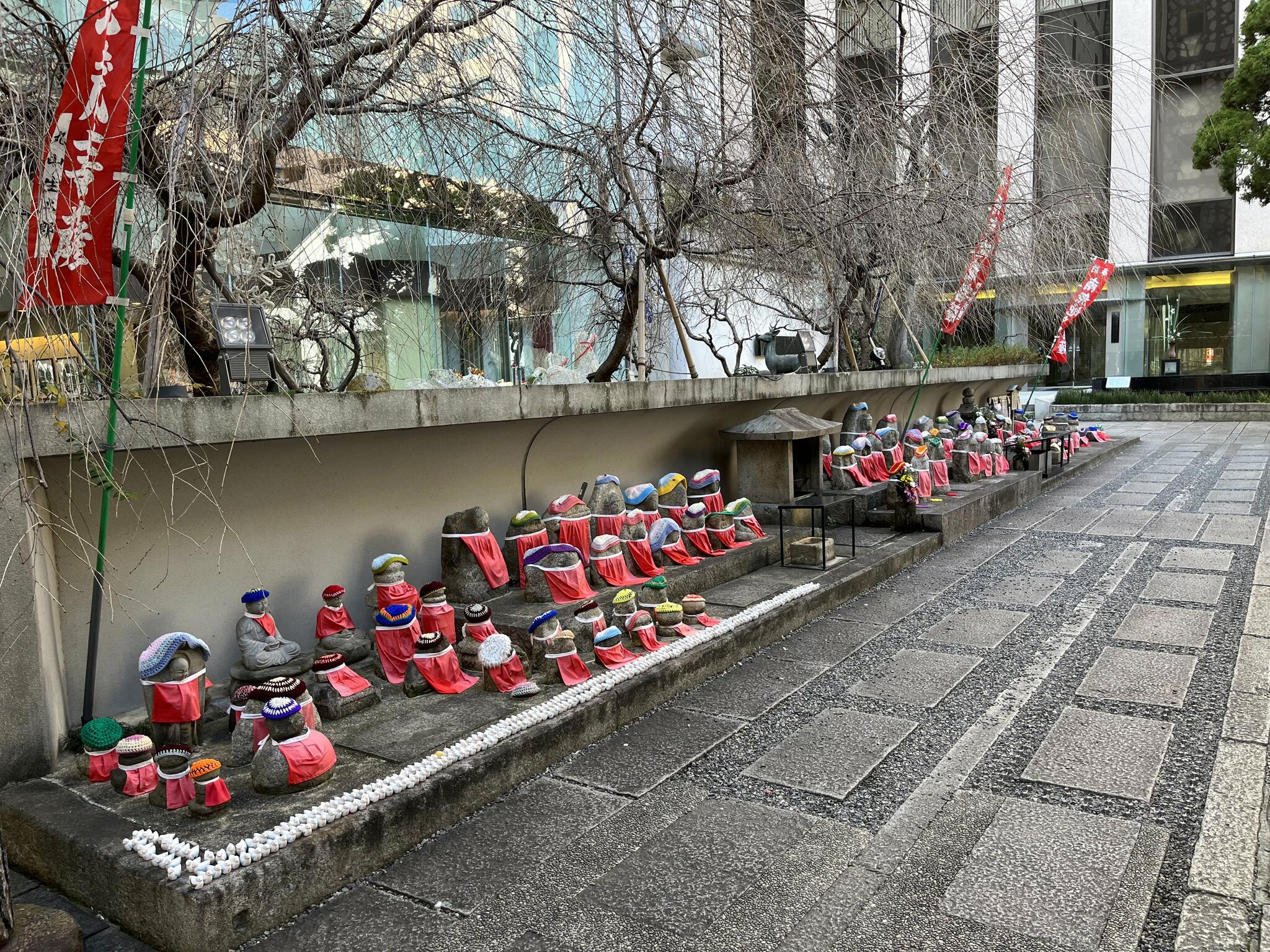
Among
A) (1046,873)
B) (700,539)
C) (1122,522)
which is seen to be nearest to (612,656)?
(700,539)

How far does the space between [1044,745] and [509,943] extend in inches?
112

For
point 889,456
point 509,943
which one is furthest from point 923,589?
point 509,943

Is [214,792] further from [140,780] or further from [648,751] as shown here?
[648,751]

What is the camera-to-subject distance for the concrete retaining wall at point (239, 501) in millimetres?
3688

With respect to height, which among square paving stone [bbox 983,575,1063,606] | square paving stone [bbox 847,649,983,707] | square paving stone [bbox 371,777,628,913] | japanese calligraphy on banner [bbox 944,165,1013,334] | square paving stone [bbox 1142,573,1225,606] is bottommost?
square paving stone [bbox 371,777,628,913]

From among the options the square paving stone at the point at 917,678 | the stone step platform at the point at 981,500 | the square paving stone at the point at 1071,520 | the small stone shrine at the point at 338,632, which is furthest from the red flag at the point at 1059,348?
the small stone shrine at the point at 338,632

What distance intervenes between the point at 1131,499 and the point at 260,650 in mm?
11134

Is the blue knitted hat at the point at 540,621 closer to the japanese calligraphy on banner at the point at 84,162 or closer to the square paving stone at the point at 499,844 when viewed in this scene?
the square paving stone at the point at 499,844

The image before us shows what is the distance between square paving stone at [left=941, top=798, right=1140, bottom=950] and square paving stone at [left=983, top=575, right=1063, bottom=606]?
351 cm

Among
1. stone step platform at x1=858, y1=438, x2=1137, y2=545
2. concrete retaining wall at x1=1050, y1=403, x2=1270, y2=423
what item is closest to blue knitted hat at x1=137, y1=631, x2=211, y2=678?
stone step platform at x1=858, y1=438, x2=1137, y2=545

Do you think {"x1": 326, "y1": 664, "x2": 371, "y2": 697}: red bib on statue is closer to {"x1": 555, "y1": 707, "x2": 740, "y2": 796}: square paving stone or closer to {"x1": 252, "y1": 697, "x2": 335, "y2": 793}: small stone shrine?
{"x1": 252, "y1": 697, "x2": 335, "y2": 793}: small stone shrine

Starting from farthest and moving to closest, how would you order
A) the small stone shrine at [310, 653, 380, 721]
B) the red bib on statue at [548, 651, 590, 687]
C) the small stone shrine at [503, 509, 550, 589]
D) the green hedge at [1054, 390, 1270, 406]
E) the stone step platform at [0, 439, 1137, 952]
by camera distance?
the green hedge at [1054, 390, 1270, 406] < the small stone shrine at [503, 509, 550, 589] < the red bib on statue at [548, 651, 590, 687] < the small stone shrine at [310, 653, 380, 721] < the stone step platform at [0, 439, 1137, 952]

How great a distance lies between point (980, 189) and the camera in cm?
939

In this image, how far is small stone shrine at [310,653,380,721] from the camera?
4281mm
